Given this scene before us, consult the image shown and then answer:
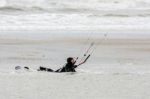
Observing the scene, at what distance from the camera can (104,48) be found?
18.9 m

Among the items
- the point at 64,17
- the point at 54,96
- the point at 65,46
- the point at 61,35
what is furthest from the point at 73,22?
the point at 54,96

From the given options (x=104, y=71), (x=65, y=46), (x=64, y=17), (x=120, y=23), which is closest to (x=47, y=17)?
(x=64, y=17)

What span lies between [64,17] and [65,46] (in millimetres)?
11548

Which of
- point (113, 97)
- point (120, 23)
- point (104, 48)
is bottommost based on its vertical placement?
point (113, 97)

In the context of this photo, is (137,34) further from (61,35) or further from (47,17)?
(47,17)

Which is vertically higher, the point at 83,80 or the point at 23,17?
the point at 23,17

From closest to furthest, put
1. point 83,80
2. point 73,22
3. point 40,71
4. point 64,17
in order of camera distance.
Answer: point 83,80
point 40,71
point 73,22
point 64,17

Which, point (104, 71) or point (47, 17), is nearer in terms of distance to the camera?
point (104, 71)

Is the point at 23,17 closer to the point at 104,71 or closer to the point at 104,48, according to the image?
the point at 104,48

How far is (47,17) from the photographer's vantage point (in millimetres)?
30859

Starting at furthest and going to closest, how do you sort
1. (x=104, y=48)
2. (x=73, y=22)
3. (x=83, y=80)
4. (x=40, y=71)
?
(x=73, y=22) → (x=104, y=48) → (x=40, y=71) → (x=83, y=80)

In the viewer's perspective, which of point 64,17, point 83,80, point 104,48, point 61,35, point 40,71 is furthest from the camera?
point 64,17

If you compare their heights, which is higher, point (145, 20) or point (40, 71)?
point (145, 20)

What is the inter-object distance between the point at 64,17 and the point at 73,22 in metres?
2.16
